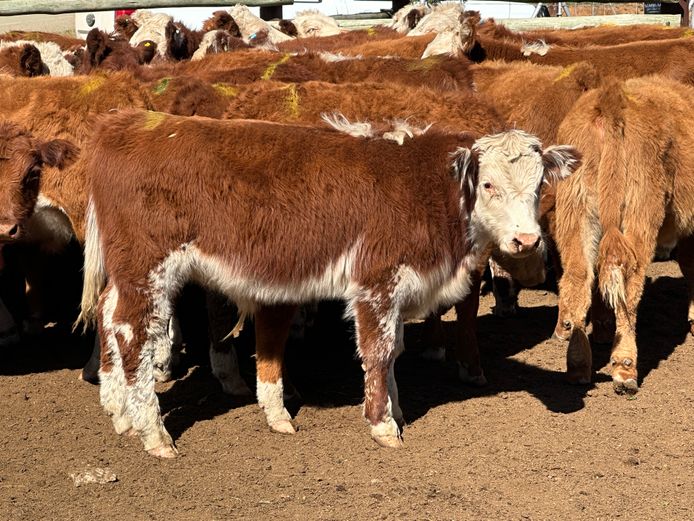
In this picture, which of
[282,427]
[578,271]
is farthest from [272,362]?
[578,271]

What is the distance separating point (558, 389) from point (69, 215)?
354cm

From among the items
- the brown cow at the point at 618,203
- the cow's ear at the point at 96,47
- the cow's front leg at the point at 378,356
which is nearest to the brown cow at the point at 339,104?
the brown cow at the point at 618,203

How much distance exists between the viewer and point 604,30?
543 inches

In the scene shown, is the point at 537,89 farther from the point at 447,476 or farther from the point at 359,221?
the point at 447,476

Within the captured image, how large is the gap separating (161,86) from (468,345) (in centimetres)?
304

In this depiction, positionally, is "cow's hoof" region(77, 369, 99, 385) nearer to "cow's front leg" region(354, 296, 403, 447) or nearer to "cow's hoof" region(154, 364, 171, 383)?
"cow's hoof" region(154, 364, 171, 383)

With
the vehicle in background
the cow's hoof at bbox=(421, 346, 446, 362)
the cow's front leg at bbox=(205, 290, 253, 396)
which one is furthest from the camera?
the vehicle in background

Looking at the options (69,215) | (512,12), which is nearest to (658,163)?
(69,215)

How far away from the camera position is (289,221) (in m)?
6.15

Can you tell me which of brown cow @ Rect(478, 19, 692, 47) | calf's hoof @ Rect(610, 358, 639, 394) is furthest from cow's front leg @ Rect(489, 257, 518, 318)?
brown cow @ Rect(478, 19, 692, 47)

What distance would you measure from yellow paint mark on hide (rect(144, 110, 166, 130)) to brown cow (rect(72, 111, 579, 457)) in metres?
0.01

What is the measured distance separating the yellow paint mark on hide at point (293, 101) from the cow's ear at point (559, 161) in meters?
2.01

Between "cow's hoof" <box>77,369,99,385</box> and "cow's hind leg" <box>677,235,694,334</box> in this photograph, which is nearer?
"cow's hoof" <box>77,369,99,385</box>

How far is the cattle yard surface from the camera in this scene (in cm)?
585
